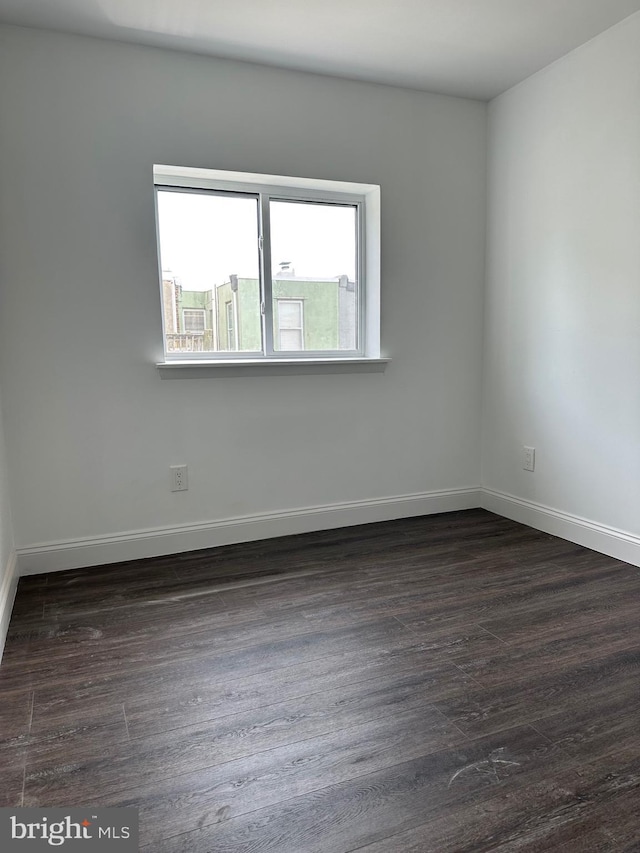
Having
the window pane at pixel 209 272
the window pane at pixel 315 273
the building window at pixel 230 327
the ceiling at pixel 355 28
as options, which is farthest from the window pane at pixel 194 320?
the ceiling at pixel 355 28

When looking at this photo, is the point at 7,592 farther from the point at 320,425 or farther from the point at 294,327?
the point at 294,327

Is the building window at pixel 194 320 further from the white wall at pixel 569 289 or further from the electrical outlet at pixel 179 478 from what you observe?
the white wall at pixel 569 289

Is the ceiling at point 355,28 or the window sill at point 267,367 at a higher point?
the ceiling at point 355,28

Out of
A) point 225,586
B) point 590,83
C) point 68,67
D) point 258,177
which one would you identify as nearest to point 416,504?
point 225,586

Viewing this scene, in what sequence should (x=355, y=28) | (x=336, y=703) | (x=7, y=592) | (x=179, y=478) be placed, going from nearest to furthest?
(x=336, y=703)
(x=7, y=592)
(x=355, y=28)
(x=179, y=478)

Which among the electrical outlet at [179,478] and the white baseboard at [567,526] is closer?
the white baseboard at [567,526]

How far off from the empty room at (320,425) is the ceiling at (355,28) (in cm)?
2

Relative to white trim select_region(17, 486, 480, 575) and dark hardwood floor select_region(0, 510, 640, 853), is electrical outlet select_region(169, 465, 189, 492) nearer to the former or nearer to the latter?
white trim select_region(17, 486, 480, 575)

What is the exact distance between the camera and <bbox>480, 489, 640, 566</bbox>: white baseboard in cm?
265

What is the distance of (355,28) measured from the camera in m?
2.46

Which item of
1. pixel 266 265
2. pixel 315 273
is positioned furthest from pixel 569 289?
pixel 266 265

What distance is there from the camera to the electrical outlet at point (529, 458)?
3.17 meters

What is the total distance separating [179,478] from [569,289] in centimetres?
219

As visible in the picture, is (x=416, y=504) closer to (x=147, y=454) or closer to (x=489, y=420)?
(x=489, y=420)
